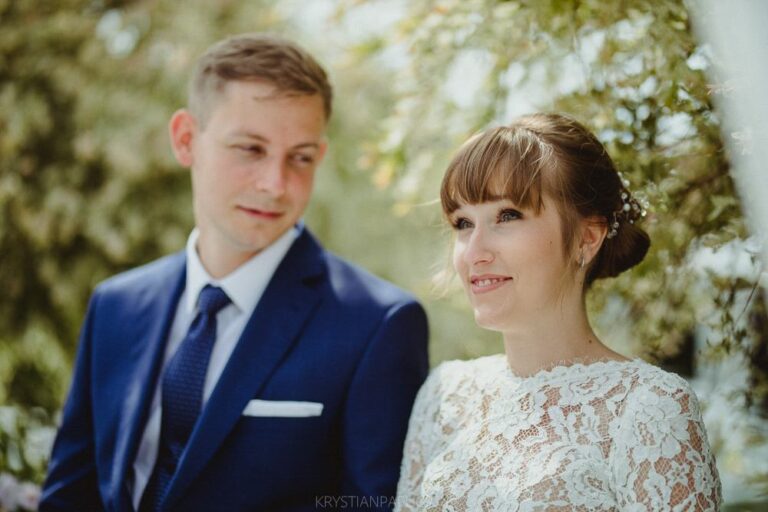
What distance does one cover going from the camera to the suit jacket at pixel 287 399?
2107mm

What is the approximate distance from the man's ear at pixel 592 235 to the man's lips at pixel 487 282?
0.22 meters

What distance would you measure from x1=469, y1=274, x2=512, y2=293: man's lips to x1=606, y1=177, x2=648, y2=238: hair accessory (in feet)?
1.01

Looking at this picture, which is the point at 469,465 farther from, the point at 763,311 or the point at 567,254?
the point at 763,311

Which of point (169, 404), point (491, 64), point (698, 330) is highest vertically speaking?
point (491, 64)

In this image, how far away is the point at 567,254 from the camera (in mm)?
1767

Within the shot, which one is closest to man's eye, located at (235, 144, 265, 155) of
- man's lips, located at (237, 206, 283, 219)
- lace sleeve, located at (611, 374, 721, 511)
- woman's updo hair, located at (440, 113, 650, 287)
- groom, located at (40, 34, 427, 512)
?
groom, located at (40, 34, 427, 512)

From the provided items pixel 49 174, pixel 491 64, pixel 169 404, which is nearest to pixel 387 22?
pixel 491 64

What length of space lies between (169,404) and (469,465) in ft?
3.26

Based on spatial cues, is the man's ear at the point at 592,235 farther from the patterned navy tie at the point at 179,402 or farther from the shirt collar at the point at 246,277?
the patterned navy tie at the point at 179,402

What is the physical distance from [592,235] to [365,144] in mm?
1224

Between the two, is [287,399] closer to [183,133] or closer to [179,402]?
[179,402]

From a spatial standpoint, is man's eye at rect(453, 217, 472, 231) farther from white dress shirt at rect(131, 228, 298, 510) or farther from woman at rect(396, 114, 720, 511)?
white dress shirt at rect(131, 228, 298, 510)

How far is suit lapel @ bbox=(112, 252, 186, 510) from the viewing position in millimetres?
2240

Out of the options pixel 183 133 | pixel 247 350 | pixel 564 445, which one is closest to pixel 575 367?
pixel 564 445
